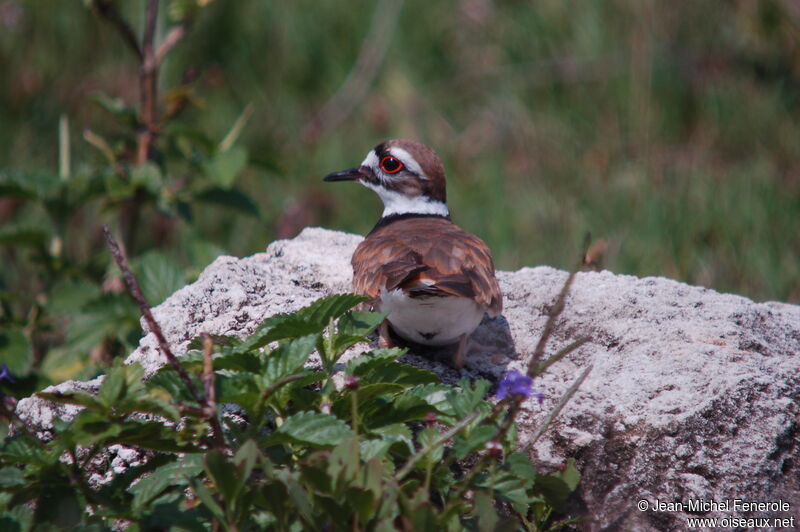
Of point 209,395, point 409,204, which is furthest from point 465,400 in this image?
point 409,204

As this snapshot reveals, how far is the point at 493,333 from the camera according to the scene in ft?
12.5

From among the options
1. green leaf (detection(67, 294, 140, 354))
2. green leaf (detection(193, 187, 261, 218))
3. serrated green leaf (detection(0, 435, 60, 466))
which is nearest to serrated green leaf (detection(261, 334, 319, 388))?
serrated green leaf (detection(0, 435, 60, 466))

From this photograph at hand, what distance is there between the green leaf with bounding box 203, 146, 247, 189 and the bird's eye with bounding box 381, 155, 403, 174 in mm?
739

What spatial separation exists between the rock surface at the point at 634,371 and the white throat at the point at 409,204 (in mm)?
993

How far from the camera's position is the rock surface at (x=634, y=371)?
10.2 ft

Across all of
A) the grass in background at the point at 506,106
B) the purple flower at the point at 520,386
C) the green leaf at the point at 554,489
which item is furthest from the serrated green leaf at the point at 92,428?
the grass in background at the point at 506,106

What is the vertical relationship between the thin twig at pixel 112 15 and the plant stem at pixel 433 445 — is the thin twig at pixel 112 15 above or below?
above

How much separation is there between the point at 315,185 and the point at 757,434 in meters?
5.03

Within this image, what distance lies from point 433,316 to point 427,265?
0.21 meters

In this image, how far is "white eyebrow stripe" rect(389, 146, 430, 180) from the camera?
502 cm

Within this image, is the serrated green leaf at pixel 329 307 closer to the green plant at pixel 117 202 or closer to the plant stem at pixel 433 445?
the plant stem at pixel 433 445

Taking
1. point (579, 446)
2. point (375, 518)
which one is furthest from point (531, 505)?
point (375, 518)

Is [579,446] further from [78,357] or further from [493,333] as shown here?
[78,357]

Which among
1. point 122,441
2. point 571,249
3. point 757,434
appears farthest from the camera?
point 571,249
